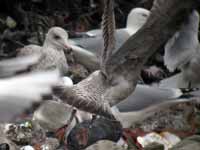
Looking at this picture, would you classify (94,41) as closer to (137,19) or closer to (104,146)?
(137,19)

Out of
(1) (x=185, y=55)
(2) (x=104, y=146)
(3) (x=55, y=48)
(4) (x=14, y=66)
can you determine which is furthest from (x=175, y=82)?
(4) (x=14, y=66)

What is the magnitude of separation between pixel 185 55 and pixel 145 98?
52 cm

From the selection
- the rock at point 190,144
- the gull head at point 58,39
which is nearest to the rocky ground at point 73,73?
the rock at point 190,144

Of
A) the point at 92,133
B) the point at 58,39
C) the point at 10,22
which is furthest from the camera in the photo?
the point at 10,22

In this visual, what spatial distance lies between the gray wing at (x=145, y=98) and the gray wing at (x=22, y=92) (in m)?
1.92

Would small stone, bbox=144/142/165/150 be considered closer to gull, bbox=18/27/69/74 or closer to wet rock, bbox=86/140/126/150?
wet rock, bbox=86/140/126/150

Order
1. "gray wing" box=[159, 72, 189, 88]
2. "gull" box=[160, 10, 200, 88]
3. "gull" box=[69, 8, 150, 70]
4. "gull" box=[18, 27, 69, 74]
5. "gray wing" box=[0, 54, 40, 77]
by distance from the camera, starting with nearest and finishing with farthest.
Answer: "gray wing" box=[0, 54, 40, 77]
"gull" box=[160, 10, 200, 88]
"gull" box=[18, 27, 69, 74]
"gray wing" box=[159, 72, 189, 88]
"gull" box=[69, 8, 150, 70]

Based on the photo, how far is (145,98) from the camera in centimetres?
296

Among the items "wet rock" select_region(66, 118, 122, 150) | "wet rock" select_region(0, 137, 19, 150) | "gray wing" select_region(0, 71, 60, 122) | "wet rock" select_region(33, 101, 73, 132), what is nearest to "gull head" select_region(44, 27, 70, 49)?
"wet rock" select_region(33, 101, 73, 132)

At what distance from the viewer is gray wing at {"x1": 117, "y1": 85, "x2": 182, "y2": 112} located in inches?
115

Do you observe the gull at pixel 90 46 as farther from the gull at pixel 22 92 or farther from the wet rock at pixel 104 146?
the gull at pixel 22 92

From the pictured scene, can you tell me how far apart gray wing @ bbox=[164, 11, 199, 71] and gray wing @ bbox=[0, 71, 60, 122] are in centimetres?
211

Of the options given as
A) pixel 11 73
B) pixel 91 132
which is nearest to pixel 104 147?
pixel 91 132

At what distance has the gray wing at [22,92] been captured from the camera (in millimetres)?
955
